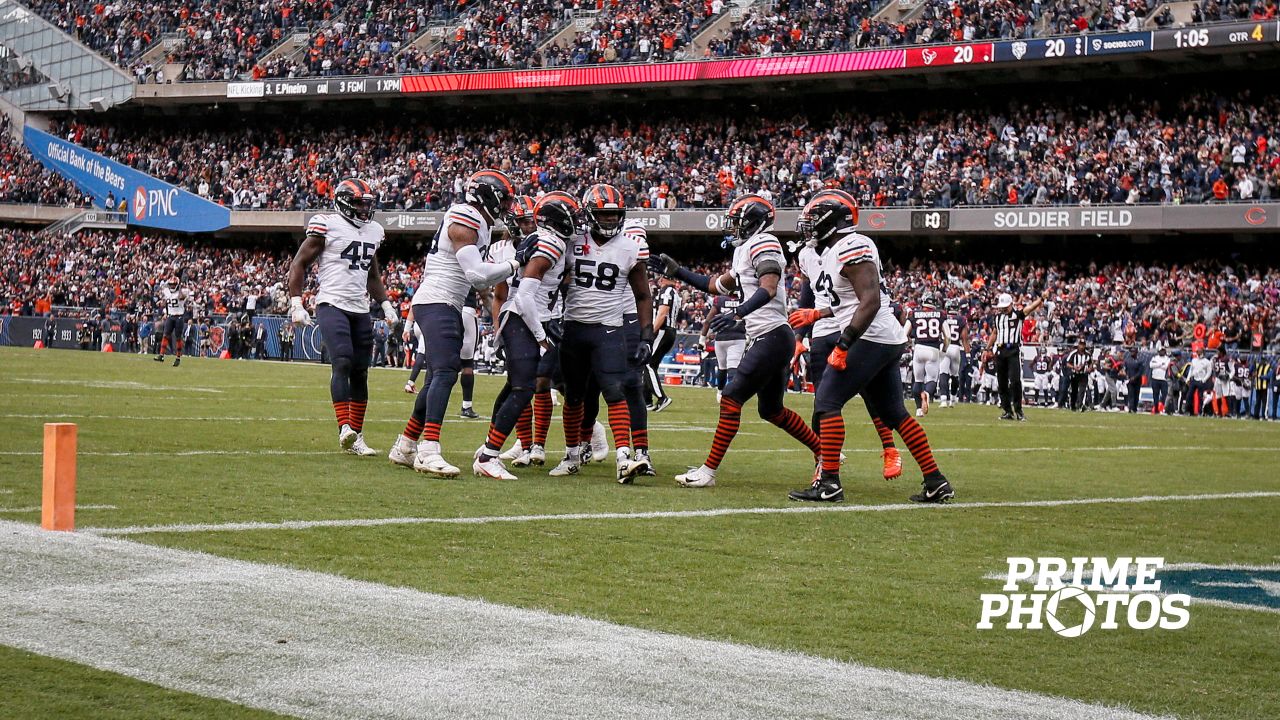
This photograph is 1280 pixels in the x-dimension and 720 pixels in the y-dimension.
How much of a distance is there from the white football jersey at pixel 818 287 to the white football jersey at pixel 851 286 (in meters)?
0.14

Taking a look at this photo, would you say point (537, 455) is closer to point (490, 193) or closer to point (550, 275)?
point (550, 275)

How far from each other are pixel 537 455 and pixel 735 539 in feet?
13.6

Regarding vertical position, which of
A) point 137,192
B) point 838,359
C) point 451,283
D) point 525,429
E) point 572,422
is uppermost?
point 137,192

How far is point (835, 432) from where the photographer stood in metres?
9.23

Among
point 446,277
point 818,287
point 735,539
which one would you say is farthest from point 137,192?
point 735,539

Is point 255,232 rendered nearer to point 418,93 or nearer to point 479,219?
point 418,93

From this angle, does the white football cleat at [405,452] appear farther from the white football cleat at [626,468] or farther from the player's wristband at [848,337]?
the player's wristband at [848,337]

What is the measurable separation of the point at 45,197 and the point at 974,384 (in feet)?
128

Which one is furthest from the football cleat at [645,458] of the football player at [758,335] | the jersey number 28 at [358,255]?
the jersey number 28 at [358,255]

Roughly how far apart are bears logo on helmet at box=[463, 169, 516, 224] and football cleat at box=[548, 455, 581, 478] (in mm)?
1864

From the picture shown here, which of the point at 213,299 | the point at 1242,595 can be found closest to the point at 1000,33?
the point at 213,299

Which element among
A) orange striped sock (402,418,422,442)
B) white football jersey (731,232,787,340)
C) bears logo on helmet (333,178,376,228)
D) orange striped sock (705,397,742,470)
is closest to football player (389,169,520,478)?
orange striped sock (402,418,422,442)

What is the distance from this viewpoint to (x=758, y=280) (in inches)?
383

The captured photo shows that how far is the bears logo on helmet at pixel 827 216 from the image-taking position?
922 centimetres
